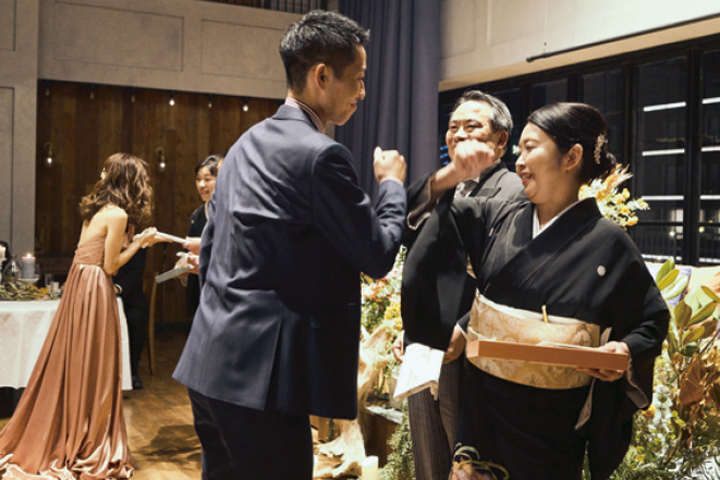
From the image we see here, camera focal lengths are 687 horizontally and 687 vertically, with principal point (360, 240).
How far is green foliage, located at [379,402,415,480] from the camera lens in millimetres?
2729

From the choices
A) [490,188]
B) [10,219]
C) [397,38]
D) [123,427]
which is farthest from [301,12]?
[490,188]

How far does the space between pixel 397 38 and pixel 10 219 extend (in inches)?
153

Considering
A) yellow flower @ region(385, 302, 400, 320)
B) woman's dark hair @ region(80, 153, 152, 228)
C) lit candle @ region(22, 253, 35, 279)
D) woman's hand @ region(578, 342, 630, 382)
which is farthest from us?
lit candle @ region(22, 253, 35, 279)

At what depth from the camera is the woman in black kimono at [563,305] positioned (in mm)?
1467

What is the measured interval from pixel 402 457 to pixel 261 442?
1.54m

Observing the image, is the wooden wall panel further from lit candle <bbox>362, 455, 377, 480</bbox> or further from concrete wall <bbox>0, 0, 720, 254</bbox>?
lit candle <bbox>362, 455, 377, 480</bbox>

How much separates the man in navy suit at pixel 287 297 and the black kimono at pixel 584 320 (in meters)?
0.34

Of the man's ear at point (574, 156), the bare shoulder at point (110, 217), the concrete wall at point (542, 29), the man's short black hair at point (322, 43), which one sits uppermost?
the concrete wall at point (542, 29)

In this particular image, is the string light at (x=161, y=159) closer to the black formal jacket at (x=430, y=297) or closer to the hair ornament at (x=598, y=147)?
the black formal jacket at (x=430, y=297)

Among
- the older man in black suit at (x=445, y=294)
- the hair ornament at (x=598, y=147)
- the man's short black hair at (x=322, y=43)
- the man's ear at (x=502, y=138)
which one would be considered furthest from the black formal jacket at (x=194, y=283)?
the hair ornament at (x=598, y=147)

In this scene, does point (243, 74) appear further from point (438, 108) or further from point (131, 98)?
point (438, 108)

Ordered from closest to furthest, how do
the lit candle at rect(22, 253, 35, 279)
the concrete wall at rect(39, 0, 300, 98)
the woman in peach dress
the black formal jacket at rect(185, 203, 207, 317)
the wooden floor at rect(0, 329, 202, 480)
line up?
the woman in peach dress → the wooden floor at rect(0, 329, 202, 480) → the black formal jacket at rect(185, 203, 207, 317) → the lit candle at rect(22, 253, 35, 279) → the concrete wall at rect(39, 0, 300, 98)

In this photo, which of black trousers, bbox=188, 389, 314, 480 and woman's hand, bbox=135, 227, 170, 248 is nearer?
black trousers, bbox=188, 389, 314, 480

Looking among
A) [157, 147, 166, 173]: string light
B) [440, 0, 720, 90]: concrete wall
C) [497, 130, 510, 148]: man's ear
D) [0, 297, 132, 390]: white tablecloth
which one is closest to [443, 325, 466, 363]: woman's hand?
[497, 130, 510, 148]: man's ear
